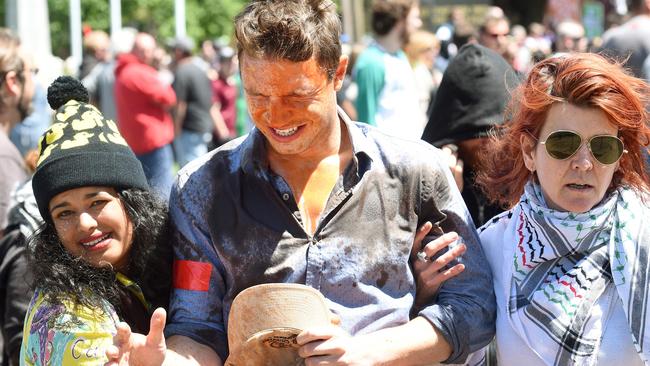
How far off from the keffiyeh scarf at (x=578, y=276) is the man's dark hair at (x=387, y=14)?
14.3 feet

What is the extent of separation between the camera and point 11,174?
4770mm

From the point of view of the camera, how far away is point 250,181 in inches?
112

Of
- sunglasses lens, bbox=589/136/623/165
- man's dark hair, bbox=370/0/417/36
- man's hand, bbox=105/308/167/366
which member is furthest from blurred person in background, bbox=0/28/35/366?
man's dark hair, bbox=370/0/417/36

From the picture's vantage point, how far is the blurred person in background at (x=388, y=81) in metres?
6.68

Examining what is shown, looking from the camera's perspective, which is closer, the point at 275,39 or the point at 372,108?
the point at 275,39

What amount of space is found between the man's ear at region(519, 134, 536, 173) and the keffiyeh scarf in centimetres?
14

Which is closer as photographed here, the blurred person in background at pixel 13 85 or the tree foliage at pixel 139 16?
the blurred person in background at pixel 13 85

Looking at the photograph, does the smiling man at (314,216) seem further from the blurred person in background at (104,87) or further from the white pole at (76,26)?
the white pole at (76,26)

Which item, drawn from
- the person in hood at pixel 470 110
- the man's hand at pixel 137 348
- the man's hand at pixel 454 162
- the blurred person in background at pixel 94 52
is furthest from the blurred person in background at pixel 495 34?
the blurred person in background at pixel 94 52

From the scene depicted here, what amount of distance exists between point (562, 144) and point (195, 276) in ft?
3.64

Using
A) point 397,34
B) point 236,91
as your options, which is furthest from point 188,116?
point 397,34

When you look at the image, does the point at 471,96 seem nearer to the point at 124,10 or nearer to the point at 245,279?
the point at 245,279

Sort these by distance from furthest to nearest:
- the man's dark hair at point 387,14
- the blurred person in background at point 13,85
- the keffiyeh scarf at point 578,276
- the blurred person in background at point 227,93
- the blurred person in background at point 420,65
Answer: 1. the blurred person in background at point 227,93
2. the blurred person in background at point 420,65
3. the man's dark hair at point 387,14
4. the blurred person in background at point 13,85
5. the keffiyeh scarf at point 578,276

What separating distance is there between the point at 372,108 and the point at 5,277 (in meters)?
3.50
